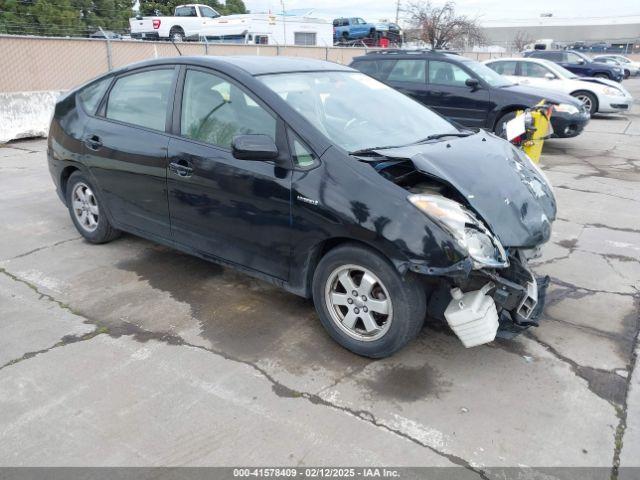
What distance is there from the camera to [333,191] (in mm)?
3145

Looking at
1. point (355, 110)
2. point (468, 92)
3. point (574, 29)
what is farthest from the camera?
point (574, 29)

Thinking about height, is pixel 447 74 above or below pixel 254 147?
above

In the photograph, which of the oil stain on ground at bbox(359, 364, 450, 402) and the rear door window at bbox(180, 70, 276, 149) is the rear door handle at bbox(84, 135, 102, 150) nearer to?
the rear door window at bbox(180, 70, 276, 149)

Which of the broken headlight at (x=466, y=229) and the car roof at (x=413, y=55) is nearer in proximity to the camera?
the broken headlight at (x=466, y=229)

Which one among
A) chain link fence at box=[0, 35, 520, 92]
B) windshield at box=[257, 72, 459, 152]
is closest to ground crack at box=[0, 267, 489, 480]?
windshield at box=[257, 72, 459, 152]

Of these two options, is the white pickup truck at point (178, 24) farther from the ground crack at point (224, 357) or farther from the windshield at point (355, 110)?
the ground crack at point (224, 357)

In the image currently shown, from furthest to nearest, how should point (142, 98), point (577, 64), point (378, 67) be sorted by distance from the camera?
1. point (577, 64)
2. point (378, 67)
3. point (142, 98)

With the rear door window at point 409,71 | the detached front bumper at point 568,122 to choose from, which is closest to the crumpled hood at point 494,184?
the detached front bumper at point 568,122

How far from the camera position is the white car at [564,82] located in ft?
45.5

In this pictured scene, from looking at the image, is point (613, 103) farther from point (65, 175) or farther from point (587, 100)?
point (65, 175)

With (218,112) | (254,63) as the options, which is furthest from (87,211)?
(254,63)

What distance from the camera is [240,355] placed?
3.33 metres

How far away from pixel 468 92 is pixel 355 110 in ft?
22.1

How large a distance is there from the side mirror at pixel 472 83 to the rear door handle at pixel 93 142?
7154 mm
